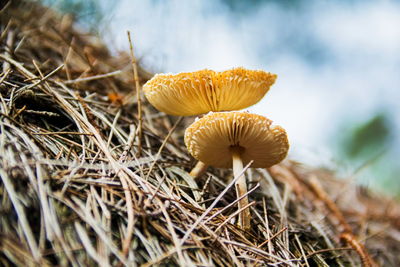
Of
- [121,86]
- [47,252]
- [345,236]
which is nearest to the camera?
[47,252]

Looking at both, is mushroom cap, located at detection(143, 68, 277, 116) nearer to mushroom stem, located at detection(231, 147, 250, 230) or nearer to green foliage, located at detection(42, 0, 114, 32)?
mushroom stem, located at detection(231, 147, 250, 230)

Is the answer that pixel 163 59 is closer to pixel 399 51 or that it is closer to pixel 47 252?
pixel 47 252

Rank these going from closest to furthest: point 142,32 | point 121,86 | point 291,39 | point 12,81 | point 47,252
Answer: point 47,252, point 12,81, point 121,86, point 142,32, point 291,39

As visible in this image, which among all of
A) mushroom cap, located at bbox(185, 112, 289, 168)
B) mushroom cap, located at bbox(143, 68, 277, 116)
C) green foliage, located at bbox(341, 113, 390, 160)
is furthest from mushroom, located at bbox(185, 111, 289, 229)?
green foliage, located at bbox(341, 113, 390, 160)

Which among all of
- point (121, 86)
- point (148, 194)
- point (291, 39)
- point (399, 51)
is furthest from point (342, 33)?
point (148, 194)

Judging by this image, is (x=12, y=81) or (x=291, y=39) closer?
(x=12, y=81)

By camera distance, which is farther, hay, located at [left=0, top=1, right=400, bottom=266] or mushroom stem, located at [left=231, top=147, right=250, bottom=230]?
mushroom stem, located at [left=231, top=147, right=250, bottom=230]

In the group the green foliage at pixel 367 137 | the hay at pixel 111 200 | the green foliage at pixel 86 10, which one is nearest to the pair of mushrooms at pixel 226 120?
the hay at pixel 111 200
